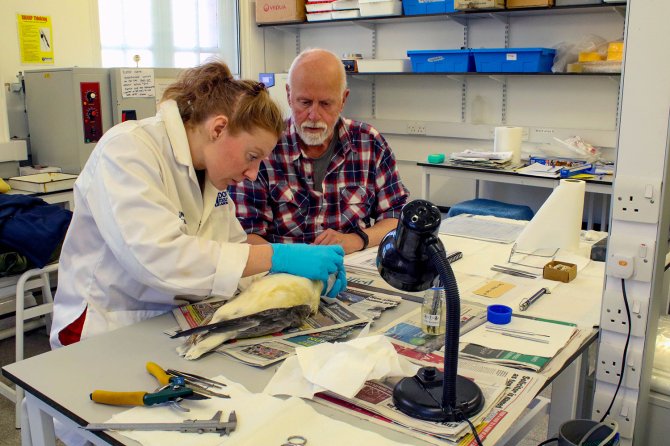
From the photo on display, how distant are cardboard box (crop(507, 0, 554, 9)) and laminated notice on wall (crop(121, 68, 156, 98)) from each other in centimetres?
215

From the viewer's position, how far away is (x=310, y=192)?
2.14 m

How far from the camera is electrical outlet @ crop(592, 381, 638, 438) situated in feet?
4.37

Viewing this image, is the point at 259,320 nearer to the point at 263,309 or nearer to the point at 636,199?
the point at 263,309

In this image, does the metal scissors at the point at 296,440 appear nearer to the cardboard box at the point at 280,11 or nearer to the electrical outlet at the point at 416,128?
the electrical outlet at the point at 416,128

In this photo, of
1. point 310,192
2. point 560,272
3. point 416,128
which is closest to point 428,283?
point 560,272

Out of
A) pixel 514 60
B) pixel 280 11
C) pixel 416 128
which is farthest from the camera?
pixel 280 11

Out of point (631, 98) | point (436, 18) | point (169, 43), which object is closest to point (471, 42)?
point (436, 18)

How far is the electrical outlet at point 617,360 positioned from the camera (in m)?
1.31

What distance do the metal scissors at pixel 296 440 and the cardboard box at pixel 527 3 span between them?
341cm

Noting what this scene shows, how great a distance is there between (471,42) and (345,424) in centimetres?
387

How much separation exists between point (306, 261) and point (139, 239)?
35 cm

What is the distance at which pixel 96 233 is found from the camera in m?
1.39

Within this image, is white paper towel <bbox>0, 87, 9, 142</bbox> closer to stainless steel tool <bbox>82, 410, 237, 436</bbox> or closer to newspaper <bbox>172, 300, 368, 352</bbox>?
newspaper <bbox>172, 300, 368, 352</bbox>

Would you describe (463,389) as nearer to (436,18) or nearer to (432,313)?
(432,313)
